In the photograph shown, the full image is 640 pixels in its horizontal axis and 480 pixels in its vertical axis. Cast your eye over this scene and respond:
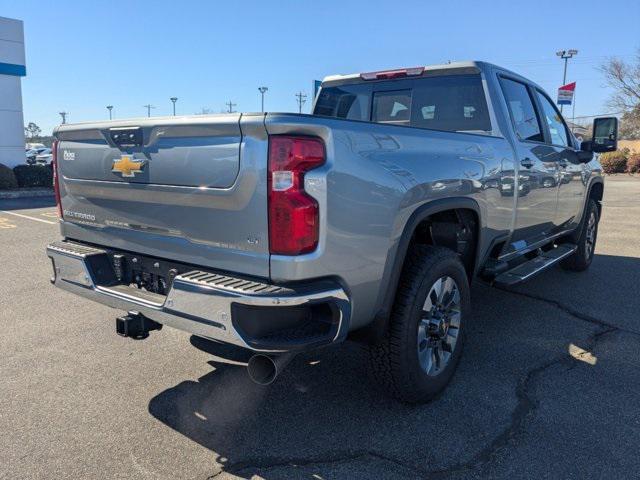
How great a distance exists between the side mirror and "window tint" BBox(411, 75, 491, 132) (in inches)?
91.5

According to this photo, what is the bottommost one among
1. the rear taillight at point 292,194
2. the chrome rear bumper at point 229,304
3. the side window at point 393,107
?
the chrome rear bumper at point 229,304

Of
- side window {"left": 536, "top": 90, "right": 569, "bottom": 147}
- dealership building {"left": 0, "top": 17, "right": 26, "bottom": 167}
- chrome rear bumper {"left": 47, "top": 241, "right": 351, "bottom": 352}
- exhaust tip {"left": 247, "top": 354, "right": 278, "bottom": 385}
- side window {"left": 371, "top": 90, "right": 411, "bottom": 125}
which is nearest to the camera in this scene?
chrome rear bumper {"left": 47, "top": 241, "right": 351, "bottom": 352}

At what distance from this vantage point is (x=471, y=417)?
10.2 ft

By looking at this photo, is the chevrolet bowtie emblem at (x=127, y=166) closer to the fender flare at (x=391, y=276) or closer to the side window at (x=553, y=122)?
the fender flare at (x=391, y=276)

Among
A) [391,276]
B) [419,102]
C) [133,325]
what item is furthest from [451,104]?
[133,325]

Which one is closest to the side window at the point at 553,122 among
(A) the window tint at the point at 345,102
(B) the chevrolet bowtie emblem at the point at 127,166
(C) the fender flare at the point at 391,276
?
(A) the window tint at the point at 345,102

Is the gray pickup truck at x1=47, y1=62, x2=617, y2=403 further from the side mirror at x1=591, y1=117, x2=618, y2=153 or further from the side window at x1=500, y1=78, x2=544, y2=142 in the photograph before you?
the side mirror at x1=591, y1=117, x2=618, y2=153

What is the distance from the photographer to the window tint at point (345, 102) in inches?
195

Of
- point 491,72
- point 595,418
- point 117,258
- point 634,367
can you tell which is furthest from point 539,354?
point 117,258

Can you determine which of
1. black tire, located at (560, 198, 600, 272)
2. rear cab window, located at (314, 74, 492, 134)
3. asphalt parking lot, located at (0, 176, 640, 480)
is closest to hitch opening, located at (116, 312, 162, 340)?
asphalt parking lot, located at (0, 176, 640, 480)

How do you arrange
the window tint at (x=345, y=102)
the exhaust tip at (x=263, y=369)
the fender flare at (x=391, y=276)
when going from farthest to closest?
the window tint at (x=345, y=102), the fender flare at (x=391, y=276), the exhaust tip at (x=263, y=369)

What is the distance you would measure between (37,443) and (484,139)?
3280mm

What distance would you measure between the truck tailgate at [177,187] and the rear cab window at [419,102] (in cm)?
189

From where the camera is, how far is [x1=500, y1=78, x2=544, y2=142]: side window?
4477 millimetres
